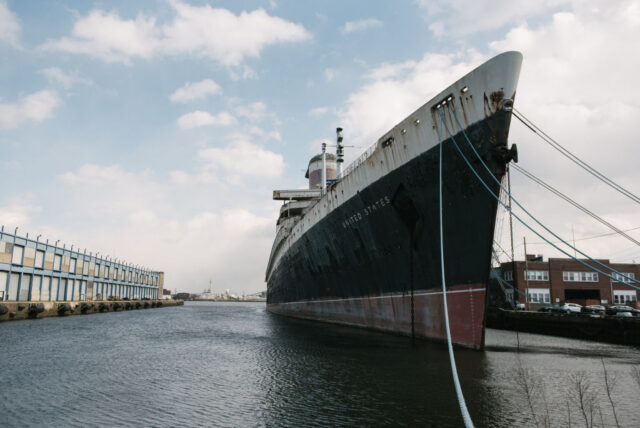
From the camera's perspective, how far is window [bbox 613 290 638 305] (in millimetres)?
43281

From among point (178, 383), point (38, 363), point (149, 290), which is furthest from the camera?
point (149, 290)

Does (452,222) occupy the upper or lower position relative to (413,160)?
lower

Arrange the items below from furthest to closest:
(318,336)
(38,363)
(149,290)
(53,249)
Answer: (149,290), (53,249), (318,336), (38,363)

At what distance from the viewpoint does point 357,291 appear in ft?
61.8

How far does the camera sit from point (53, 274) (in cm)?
3825

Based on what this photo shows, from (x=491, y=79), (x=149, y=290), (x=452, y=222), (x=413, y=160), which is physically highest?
(x=491, y=79)

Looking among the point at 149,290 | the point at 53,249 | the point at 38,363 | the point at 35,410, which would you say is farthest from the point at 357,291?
the point at 149,290

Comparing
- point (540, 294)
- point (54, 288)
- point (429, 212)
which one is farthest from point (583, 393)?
point (54, 288)

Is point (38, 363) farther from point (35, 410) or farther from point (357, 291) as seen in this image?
point (357, 291)

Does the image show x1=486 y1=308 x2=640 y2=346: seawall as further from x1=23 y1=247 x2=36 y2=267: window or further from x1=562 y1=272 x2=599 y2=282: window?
x1=23 y1=247 x2=36 y2=267: window

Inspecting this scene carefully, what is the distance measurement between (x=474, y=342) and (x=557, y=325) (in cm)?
1352

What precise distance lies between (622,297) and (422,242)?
144 feet

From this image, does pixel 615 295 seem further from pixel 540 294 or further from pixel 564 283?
pixel 540 294

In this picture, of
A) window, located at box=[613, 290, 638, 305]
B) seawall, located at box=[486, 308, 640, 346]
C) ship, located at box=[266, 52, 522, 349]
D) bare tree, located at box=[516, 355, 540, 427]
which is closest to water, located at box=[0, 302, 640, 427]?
bare tree, located at box=[516, 355, 540, 427]
